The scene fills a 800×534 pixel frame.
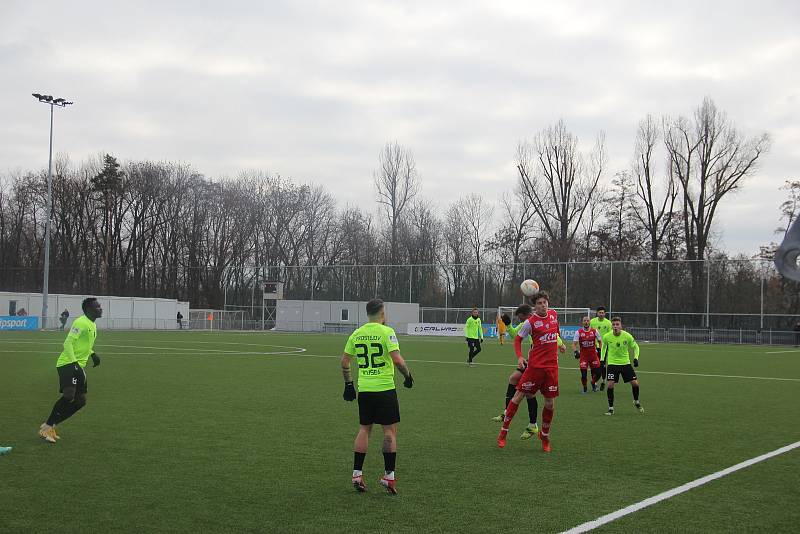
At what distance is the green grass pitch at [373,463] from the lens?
7227 millimetres

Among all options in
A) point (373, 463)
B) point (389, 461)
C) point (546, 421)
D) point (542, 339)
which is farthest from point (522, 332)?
point (389, 461)

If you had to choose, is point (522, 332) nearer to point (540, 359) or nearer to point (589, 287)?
point (540, 359)

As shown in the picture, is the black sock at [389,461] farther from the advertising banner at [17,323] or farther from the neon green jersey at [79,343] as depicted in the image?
the advertising banner at [17,323]

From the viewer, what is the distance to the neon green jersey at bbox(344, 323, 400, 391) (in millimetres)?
8367

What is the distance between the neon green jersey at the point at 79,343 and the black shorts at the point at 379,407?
200 inches

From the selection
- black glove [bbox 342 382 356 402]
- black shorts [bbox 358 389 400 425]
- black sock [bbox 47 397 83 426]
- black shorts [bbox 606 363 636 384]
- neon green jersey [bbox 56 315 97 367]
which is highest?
neon green jersey [bbox 56 315 97 367]

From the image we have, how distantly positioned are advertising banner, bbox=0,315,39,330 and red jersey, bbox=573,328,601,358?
47951 millimetres

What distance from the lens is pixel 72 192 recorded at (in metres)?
80.6

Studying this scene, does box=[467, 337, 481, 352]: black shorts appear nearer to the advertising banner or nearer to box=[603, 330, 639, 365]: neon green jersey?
box=[603, 330, 639, 365]: neon green jersey

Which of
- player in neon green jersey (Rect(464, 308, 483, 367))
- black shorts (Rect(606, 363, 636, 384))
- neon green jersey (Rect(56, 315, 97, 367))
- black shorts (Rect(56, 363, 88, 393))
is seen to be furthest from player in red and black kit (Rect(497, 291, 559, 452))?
player in neon green jersey (Rect(464, 308, 483, 367))

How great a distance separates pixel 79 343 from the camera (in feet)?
37.6

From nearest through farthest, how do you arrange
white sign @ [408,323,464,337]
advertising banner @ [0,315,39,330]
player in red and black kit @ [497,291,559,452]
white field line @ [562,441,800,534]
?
white field line @ [562,441,800,534], player in red and black kit @ [497,291,559,452], advertising banner @ [0,315,39,330], white sign @ [408,323,464,337]

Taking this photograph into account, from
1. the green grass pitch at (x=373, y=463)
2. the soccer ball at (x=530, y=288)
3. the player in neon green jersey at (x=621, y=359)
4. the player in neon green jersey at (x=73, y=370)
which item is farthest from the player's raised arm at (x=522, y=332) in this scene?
the player in neon green jersey at (x=73, y=370)

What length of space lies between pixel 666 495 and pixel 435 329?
56.0 metres
